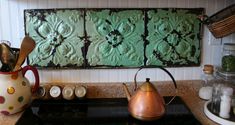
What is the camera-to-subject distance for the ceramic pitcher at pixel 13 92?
1184mm

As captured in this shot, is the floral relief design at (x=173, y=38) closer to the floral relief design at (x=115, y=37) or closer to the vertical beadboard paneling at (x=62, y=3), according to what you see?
the floral relief design at (x=115, y=37)

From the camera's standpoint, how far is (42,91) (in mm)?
1384

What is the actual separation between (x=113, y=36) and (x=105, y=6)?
16cm

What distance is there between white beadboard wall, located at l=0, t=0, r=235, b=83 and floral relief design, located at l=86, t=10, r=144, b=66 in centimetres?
5

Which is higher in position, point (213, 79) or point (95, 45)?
point (95, 45)

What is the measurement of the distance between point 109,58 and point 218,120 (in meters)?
0.62

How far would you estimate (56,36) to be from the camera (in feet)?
4.58

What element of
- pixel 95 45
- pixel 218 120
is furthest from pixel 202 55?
pixel 95 45

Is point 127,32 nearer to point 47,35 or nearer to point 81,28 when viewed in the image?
point 81,28

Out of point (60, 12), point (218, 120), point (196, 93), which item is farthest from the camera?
point (196, 93)

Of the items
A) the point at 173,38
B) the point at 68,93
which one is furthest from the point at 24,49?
the point at 173,38

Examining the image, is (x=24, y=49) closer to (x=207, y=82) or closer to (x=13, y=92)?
(x=13, y=92)

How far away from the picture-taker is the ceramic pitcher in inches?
46.6

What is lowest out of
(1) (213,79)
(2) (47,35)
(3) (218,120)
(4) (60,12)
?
(3) (218,120)
